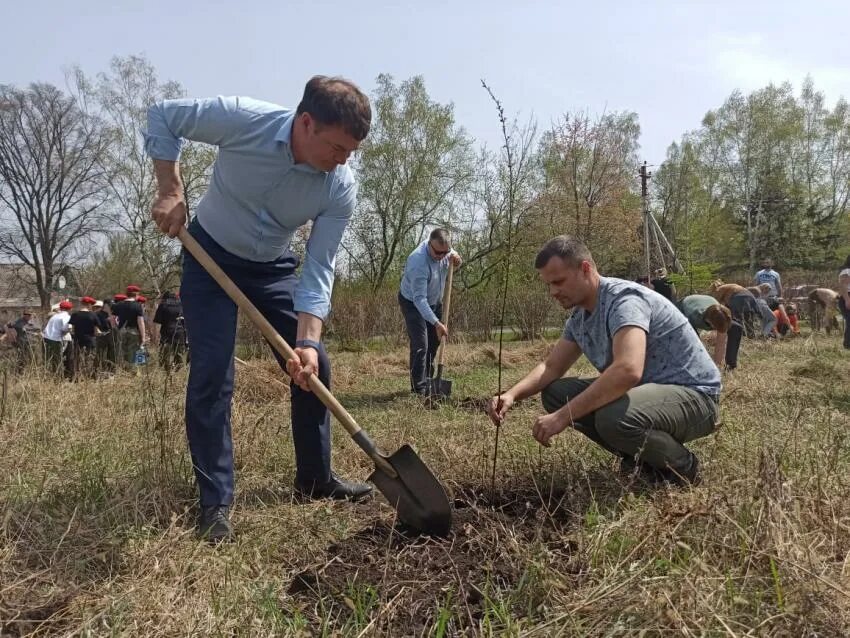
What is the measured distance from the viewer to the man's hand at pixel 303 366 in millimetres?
2568

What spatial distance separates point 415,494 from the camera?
2480 millimetres

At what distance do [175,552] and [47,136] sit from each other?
31.5 meters

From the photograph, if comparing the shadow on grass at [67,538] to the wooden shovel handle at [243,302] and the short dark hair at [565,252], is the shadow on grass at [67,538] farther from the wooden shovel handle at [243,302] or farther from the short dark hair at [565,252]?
the short dark hair at [565,252]

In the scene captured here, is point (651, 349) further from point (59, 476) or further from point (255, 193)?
point (59, 476)

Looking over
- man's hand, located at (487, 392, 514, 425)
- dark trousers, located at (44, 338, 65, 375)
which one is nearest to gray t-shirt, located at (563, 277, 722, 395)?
man's hand, located at (487, 392, 514, 425)

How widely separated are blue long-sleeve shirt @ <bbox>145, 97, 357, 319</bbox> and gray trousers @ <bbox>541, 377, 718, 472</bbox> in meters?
1.26

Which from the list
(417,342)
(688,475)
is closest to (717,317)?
(417,342)

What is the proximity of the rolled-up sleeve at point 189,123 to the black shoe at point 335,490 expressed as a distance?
60.7 inches

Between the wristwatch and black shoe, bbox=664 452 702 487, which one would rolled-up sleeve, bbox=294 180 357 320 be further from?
black shoe, bbox=664 452 702 487

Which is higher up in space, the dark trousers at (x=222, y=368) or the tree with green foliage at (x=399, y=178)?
the tree with green foliage at (x=399, y=178)

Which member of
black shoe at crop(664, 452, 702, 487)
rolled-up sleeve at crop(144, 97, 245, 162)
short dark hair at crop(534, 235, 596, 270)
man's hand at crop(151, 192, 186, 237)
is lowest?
black shoe at crop(664, 452, 702, 487)

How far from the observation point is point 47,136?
28.1 metres

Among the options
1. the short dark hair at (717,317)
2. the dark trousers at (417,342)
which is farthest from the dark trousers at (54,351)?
the short dark hair at (717,317)

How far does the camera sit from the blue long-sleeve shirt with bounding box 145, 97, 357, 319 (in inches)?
102
